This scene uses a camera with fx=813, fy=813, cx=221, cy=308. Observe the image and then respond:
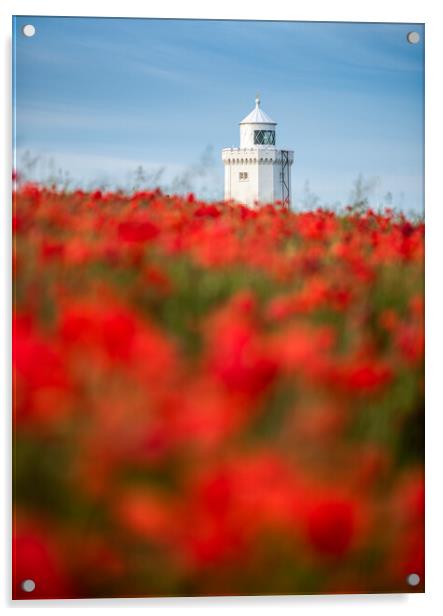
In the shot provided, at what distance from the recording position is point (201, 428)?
2.57 metres

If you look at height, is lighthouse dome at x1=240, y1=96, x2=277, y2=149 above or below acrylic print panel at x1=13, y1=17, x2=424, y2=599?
above

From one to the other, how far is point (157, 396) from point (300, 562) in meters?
0.70

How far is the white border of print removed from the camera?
2.61m

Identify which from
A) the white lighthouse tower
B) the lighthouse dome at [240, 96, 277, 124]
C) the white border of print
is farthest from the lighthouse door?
the white border of print

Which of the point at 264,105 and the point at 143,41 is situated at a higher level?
the point at 143,41

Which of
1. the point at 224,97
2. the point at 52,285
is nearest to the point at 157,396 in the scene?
the point at 52,285

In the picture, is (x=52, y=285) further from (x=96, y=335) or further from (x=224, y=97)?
(x=224, y=97)

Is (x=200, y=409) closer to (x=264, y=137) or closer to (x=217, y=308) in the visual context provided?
(x=217, y=308)

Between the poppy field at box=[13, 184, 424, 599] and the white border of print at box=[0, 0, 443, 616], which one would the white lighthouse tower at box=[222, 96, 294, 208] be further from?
the white border of print at box=[0, 0, 443, 616]

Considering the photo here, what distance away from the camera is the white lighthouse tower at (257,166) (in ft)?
8.63
